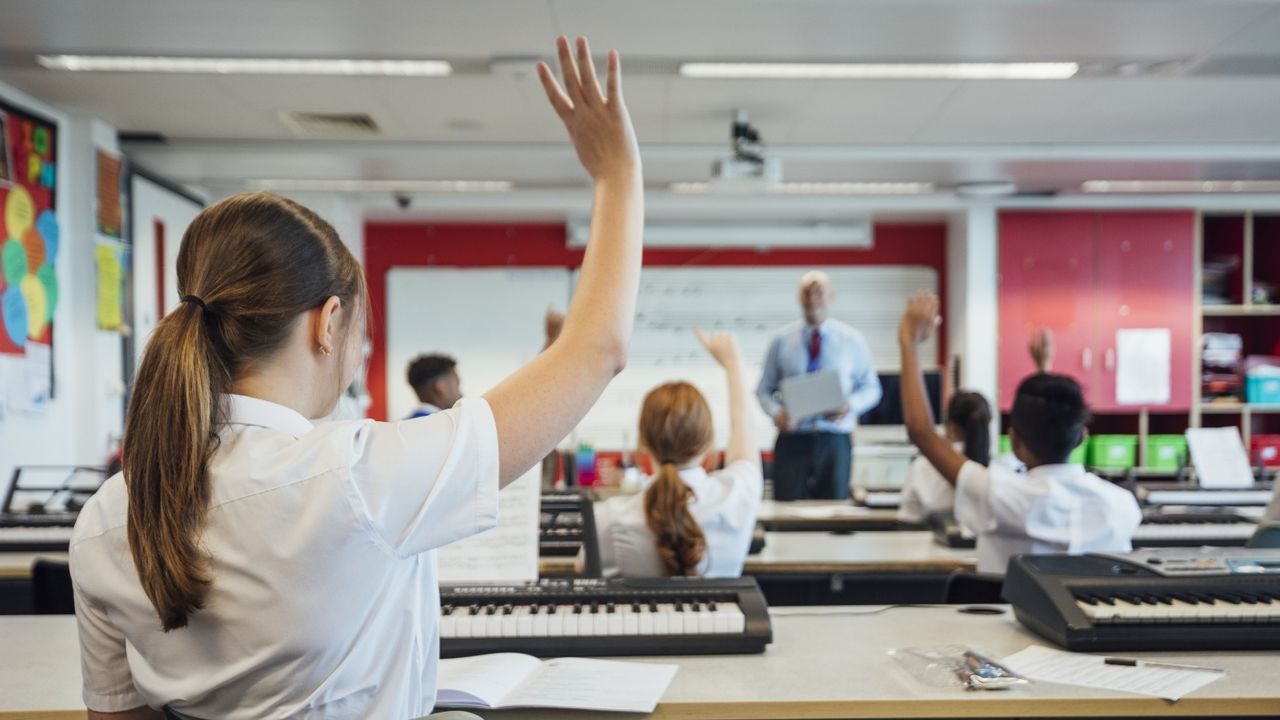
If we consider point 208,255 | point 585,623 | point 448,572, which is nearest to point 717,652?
point 585,623

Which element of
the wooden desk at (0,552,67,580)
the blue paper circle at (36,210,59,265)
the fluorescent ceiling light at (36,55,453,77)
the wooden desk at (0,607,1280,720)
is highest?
the fluorescent ceiling light at (36,55,453,77)

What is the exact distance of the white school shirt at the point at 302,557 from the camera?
2.78 ft

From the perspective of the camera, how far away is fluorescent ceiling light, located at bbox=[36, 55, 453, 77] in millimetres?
4285

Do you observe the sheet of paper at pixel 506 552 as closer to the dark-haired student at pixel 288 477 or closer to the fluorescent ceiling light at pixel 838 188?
the dark-haired student at pixel 288 477

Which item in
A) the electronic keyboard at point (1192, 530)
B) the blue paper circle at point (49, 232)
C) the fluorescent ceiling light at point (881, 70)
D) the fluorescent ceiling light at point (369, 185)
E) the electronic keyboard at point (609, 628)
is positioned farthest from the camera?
the fluorescent ceiling light at point (369, 185)

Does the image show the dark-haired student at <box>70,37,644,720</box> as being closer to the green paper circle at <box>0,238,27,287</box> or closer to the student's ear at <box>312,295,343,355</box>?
the student's ear at <box>312,295,343,355</box>

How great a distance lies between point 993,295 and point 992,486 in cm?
576

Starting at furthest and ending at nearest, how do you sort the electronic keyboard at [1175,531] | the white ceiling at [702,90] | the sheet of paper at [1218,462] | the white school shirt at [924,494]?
the sheet of paper at [1218,462], the white ceiling at [702,90], the white school shirt at [924,494], the electronic keyboard at [1175,531]

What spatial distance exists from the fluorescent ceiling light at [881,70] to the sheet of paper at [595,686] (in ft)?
10.9

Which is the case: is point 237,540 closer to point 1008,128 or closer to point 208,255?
point 208,255

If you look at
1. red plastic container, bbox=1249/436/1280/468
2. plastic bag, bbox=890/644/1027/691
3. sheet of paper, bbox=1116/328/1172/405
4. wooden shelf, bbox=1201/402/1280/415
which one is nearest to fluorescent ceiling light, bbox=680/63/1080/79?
plastic bag, bbox=890/644/1027/691

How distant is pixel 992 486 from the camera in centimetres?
245

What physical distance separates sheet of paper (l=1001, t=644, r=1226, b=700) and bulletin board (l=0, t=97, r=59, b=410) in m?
4.47

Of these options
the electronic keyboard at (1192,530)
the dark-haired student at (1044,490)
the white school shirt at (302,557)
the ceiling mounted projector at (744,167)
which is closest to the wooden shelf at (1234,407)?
the ceiling mounted projector at (744,167)
